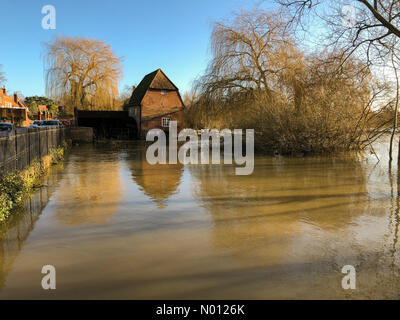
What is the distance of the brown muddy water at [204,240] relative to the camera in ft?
14.2

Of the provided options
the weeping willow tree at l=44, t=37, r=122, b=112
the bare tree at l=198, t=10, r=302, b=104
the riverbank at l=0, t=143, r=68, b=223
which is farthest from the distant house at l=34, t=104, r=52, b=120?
the riverbank at l=0, t=143, r=68, b=223

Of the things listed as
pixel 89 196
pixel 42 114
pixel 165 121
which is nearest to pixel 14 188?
pixel 89 196

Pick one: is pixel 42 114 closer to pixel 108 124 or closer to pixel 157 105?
pixel 108 124

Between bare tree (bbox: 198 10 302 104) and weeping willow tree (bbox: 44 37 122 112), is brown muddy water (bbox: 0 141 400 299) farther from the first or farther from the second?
weeping willow tree (bbox: 44 37 122 112)

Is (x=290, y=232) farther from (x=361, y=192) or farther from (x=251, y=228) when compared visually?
(x=361, y=192)

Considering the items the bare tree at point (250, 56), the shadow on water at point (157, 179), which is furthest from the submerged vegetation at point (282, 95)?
the shadow on water at point (157, 179)

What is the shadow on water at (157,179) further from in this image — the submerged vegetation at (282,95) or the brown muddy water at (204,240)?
the submerged vegetation at (282,95)

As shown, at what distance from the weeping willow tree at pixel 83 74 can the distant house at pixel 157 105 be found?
493 centimetres

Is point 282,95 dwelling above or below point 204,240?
above

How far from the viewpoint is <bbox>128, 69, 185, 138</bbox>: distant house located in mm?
38125

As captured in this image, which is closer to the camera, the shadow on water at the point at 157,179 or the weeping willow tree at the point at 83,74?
the shadow on water at the point at 157,179

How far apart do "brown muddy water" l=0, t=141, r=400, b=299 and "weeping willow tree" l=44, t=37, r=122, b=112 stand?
33.2 meters

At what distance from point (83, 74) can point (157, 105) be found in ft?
35.4

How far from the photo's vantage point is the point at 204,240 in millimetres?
6035
